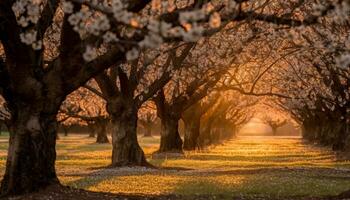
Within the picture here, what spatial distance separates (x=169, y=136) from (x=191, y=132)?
7.17 m

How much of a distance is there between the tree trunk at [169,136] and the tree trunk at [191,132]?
6.50 metres

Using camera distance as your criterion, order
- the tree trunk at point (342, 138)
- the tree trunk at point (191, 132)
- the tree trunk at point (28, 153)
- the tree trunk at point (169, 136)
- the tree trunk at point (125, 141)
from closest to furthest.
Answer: the tree trunk at point (28, 153)
the tree trunk at point (125, 141)
the tree trunk at point (342, 138)
the tree trunk at point (169, 136)
the tree trunk at point (191, 132)

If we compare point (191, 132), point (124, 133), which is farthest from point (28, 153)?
point (191, 132)

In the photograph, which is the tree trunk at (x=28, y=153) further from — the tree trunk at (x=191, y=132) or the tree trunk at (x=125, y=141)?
the tree trunk at (x=191, y=132)

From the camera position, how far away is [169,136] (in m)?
50.2

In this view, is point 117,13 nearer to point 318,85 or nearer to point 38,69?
point 38,69

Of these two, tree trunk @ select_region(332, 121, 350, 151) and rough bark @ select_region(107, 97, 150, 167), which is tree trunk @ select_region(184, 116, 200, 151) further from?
rough bark @ select_region(107, 97, 150, 167)

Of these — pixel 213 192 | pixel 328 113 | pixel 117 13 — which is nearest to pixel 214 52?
pixel 213 192

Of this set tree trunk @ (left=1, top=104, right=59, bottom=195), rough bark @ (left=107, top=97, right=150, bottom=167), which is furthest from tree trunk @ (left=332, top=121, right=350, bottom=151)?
tree trunk @ (left=1, top=104, right=59, bottom=195)

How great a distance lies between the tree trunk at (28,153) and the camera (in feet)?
57.1

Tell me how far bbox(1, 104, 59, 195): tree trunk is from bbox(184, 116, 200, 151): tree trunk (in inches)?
1539

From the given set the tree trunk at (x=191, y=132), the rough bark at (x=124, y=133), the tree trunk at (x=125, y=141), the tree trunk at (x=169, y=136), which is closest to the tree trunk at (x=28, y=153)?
the rough bark at (x=124, y=133)

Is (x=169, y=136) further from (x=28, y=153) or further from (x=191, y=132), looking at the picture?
(x=28, y=153)

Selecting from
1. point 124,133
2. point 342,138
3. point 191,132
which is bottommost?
point 124,133
